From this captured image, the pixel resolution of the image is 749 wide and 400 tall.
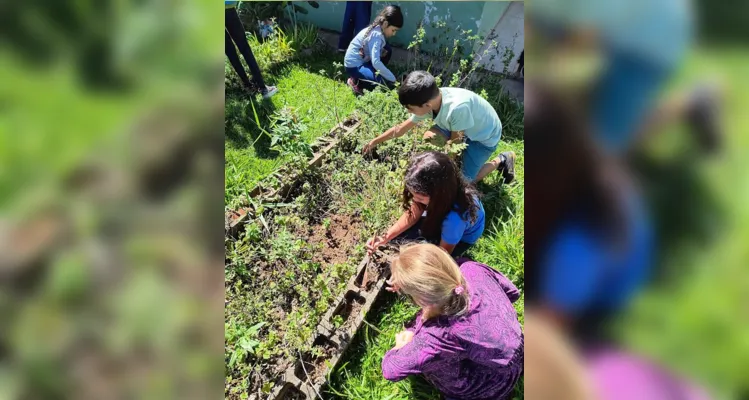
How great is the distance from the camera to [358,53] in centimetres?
407

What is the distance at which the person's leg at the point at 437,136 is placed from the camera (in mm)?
3164

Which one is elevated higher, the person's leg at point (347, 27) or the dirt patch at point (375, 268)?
the person's leg at point (347, 27)

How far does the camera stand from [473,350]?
182 cm

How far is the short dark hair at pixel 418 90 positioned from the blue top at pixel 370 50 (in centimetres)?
117

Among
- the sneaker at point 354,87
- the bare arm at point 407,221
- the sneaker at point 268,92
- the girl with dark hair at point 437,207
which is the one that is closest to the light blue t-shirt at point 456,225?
the girl with dark hair at point 437,207

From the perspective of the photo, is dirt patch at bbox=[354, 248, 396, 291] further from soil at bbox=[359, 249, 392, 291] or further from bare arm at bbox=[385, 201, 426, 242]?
bare arm at bbox=[385, 201, 426, 242]

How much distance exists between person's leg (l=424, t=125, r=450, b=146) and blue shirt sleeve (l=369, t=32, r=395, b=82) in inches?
41.1
